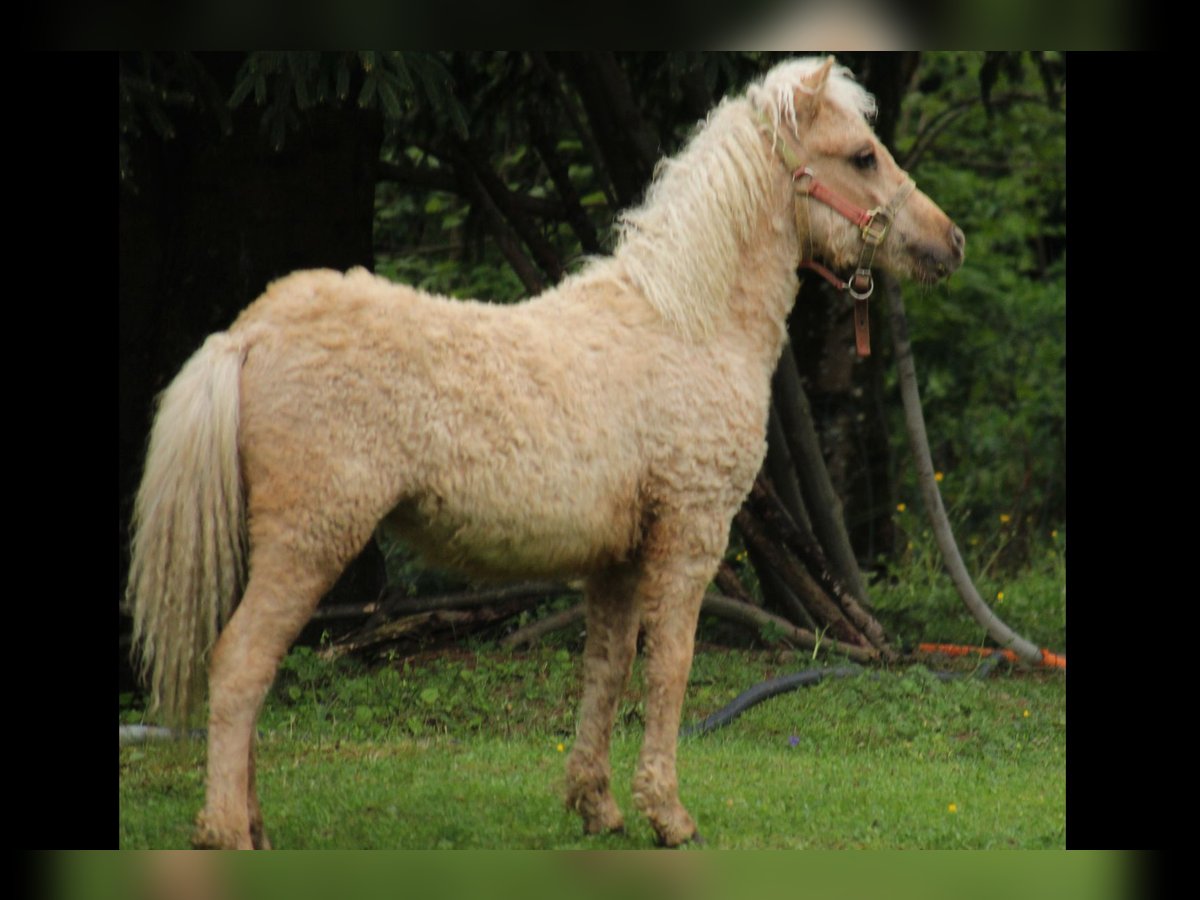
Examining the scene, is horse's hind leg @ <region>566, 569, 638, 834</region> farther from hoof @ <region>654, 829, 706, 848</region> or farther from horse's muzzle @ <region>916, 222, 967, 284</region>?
horse's muzzle @ <region>916, 222, 967, 284</region>

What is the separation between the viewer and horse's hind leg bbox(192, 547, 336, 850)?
4414 mm

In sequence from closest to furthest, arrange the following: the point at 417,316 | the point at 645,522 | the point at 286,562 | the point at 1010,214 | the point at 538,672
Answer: the point at 286,562 < the point at 417,316 < the point at 645,522 < the point at 538,672 < the point at 1010,214

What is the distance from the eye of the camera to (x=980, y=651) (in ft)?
28.8

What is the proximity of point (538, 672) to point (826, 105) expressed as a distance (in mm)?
3762

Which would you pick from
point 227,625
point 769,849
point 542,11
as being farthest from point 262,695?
point 542,11

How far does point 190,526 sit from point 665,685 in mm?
1766

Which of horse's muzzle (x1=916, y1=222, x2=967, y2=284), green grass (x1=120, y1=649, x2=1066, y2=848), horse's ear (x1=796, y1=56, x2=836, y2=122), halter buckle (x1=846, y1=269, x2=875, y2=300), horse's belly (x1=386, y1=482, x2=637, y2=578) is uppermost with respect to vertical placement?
horse's ear (x1=796, y1=56, x2=836, y2=122)

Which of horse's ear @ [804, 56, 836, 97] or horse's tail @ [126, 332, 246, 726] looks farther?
horse's ear @ [804, 56, 836, 97]

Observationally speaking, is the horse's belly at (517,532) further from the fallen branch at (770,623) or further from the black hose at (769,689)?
the fallen branch at (770,623)

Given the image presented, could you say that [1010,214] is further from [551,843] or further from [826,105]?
[551,843]

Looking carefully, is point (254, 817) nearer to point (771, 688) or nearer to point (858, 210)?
point (858, 210)

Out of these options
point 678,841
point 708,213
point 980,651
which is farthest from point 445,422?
point 980,651

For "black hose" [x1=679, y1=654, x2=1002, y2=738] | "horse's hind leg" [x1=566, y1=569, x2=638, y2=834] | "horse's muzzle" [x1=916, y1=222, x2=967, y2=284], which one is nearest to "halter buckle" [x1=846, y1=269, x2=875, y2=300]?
"horse's muzzle" [x1=916, y1=222, x2=967, y2=284]

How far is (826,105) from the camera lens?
18.0 feet
